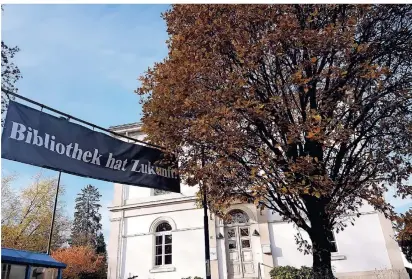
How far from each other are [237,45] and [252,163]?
231 cm

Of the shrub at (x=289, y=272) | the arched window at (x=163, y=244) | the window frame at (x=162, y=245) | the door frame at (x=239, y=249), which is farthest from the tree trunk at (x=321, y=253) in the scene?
the arched window at (x=163, y=244)

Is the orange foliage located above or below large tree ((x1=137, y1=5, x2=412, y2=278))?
below

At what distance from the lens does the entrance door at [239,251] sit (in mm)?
13969

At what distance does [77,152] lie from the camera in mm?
5797

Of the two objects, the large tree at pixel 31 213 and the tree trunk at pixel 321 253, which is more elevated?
the large tree at pixel 31 213

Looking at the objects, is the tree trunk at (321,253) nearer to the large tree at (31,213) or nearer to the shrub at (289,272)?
the shrub at (289,272)

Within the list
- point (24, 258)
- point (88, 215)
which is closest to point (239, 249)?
point (24, 258)

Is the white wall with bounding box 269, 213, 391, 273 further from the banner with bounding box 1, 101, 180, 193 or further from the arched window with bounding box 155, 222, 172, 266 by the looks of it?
the banner with bounding box 1, 101, 180, 193

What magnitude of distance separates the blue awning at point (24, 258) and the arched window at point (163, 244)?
9.06 m

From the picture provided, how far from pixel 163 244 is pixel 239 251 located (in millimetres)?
3680

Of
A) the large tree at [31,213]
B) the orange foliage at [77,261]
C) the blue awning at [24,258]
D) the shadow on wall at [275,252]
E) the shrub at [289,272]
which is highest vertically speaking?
the large tree at [31,213]

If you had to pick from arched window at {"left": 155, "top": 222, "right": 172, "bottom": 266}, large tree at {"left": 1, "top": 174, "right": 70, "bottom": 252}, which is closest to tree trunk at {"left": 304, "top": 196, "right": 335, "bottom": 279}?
arched window at {"left": 155, "top": 222, "right": 172, "bottom": 266}

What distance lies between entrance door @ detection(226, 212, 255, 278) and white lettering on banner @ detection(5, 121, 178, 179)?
833 cm

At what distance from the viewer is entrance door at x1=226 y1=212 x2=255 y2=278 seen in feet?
45.8
